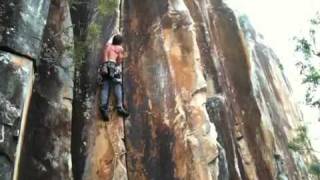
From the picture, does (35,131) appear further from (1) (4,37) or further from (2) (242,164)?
(2) (242,164)

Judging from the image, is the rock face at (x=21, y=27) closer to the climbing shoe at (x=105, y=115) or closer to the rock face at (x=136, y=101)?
the rock face at (x=136, y=101)

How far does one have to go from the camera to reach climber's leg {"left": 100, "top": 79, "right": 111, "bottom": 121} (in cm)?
987

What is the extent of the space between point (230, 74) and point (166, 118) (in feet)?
18.2

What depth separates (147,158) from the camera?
400 inches

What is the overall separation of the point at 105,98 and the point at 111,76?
610mm

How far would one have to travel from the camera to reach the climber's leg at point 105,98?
32.4 feet

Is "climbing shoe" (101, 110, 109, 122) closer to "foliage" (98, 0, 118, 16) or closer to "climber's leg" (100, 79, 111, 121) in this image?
"climber's leg" (100, 79, 111, 121)

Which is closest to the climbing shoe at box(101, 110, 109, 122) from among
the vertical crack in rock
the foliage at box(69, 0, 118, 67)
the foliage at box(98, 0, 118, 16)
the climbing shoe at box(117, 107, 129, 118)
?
the climbing shoe at box(117, 107, 129, 118)

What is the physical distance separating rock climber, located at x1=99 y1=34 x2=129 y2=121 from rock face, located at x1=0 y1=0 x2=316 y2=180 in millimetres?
239

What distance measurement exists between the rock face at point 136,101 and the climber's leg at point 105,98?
0.18 meters

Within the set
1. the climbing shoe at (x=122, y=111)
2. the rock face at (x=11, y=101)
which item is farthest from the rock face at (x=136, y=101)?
the climbing shoe at (x=122, y=111)

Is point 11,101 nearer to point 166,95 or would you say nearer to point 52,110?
point 52,110

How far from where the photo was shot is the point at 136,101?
11008 millimetres

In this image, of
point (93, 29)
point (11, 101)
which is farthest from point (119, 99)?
point (11, 101)
